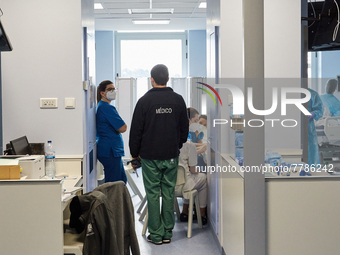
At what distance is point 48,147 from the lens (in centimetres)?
369

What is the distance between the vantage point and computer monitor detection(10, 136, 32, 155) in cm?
325

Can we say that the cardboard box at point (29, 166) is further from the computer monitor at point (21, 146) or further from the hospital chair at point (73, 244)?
the hospital chair at point (73, 244)

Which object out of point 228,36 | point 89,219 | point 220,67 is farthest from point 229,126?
point 89,219

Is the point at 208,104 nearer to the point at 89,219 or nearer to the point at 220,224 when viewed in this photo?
the point at 220,224

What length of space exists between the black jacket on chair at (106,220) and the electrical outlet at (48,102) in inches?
56.3

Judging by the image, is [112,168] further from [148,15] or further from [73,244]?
[148,15]

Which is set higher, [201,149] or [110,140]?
[110,140]

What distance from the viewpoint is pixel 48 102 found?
3.73 m

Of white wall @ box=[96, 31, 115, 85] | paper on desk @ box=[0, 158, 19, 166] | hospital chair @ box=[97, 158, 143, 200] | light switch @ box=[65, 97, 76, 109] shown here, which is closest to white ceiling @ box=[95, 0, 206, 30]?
white wall @ box=[96, 31, 115, 85]

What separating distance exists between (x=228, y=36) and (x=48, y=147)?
1.82 metres

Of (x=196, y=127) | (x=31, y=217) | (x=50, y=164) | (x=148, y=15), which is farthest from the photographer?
(x=148, y=15)

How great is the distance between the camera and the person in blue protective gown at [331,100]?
201 inches

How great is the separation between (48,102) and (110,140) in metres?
0.89

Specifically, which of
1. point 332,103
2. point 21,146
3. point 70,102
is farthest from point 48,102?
point 332,103
